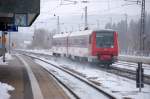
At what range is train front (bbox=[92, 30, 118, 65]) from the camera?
1270 inches

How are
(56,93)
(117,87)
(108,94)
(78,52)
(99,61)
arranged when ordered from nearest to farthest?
(108,94) → (56,93) → (117,87) → (99,61) → (78,52)

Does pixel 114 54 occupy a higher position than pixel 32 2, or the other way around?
pixel 32 2

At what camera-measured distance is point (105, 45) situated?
1288 inches

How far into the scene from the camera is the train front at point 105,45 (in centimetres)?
3225

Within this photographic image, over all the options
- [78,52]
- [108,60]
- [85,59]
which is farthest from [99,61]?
[78,52]

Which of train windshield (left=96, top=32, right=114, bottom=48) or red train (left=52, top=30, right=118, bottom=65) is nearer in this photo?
red train (left=52, top=30, right=118, bottom=65)

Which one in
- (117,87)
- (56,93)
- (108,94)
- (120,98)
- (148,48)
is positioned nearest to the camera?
(120,98)

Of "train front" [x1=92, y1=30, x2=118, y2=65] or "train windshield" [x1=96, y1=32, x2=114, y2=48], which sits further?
"train windshield" [x1=96, y1=32, x2=114, y2=48]

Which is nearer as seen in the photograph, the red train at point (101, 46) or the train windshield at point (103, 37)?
the red train at point (101, 46)

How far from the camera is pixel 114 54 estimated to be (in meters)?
32.6

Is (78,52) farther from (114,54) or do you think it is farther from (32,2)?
(32,2)

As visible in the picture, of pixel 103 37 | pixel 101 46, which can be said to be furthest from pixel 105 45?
pixel 103 37

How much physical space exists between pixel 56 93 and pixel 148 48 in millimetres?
44534

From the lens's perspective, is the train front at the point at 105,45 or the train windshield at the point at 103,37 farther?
the train windshield at the point at 103,37
